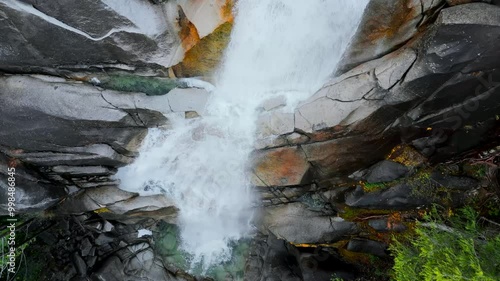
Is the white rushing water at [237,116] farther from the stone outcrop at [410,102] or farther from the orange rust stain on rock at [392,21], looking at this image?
the stone outcrop at [410,102]

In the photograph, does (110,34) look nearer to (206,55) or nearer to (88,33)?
(88,33)

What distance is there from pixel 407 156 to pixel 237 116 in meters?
4.97

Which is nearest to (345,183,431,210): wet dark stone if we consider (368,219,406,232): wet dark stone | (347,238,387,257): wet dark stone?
(368,219,406,232): wet dark stone

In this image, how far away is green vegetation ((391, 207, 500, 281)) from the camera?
7340 mm

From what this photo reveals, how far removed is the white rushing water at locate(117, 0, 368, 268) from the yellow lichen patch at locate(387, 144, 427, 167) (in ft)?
9.18

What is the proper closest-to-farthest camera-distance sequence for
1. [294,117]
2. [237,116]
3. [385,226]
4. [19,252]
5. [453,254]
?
[453,254], [294,117], [237,116], [385,226], [19,252]

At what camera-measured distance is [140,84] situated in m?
10.4

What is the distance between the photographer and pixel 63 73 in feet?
33.0

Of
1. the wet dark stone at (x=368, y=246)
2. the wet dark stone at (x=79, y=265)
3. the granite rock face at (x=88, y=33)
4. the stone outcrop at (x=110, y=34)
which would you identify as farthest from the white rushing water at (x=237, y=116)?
the wet dark stone at (x=79, y=265)

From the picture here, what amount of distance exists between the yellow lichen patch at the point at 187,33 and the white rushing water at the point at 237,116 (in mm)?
1032

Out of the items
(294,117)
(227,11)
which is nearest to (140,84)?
(227,11)

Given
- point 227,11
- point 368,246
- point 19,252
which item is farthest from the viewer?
point 19,252

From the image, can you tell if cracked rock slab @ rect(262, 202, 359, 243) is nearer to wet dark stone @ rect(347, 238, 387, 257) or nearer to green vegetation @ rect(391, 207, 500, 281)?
wet dark stone @ rect(347, 238, 387, 257)

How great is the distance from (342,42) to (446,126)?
11.2 ft
